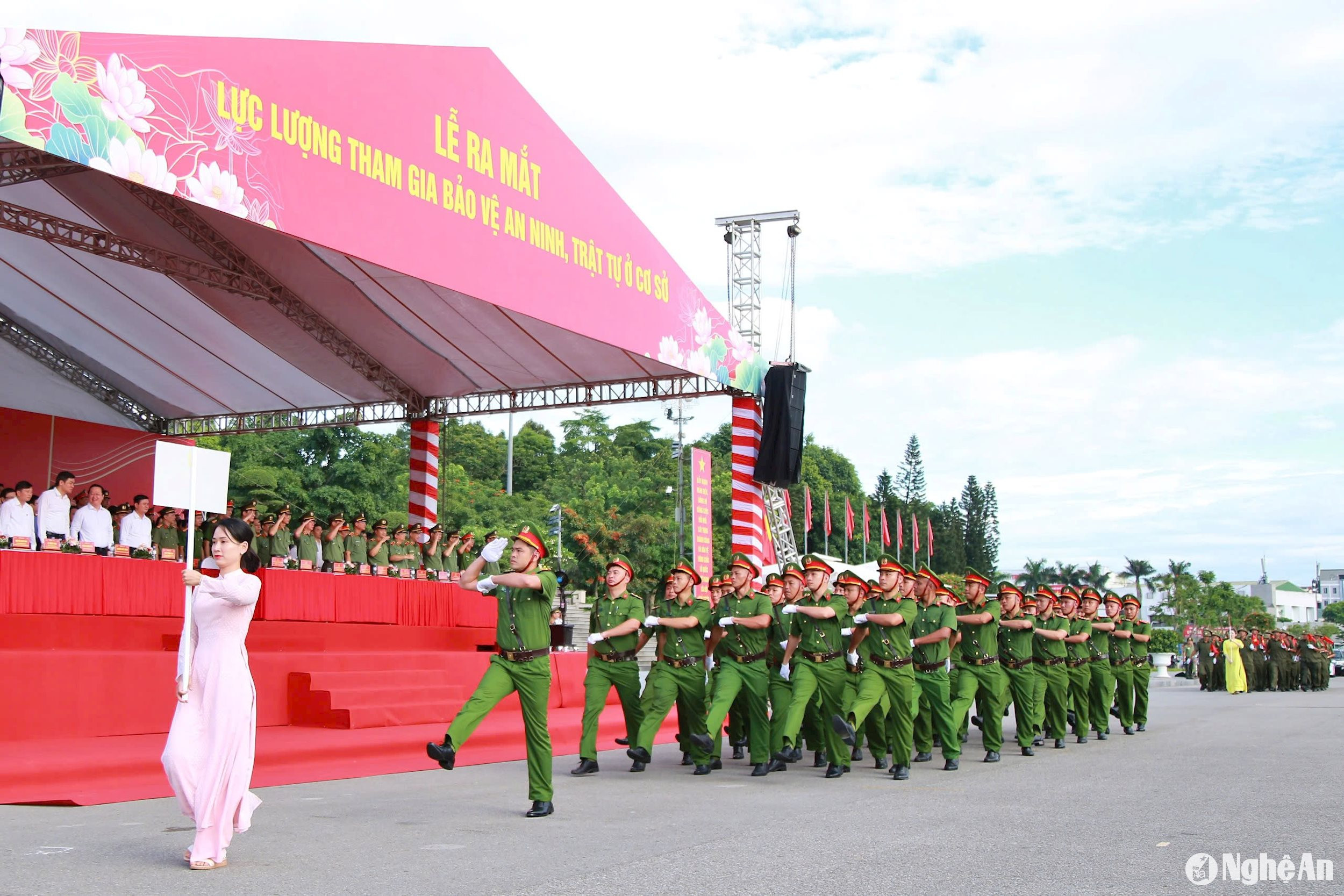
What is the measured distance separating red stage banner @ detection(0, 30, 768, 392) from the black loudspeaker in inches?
79.6

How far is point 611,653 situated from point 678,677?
69 cm

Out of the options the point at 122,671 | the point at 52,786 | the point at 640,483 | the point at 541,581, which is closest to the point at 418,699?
the point at 122,671

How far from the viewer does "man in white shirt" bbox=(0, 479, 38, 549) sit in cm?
1196

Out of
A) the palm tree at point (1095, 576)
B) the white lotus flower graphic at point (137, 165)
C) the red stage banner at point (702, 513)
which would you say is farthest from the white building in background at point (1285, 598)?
the white lotus flower graphic at point (137, 165)

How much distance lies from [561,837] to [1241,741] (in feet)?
31.2

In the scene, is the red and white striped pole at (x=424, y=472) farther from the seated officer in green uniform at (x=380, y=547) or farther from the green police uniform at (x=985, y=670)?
the green police uniform at (x=985, y=670)

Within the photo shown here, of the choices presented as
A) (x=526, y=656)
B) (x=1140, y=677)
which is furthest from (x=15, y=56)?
(x=1140, y=677)

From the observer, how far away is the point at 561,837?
650cm

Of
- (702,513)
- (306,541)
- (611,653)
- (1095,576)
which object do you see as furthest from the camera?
(1095,576)

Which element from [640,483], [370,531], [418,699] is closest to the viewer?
[418,699]

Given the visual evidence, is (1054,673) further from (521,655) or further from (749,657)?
(521,655)

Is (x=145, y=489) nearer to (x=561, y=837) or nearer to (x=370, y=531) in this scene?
(x=370, y=531)

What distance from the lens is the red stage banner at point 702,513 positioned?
59.4ft

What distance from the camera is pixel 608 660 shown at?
9836mm
